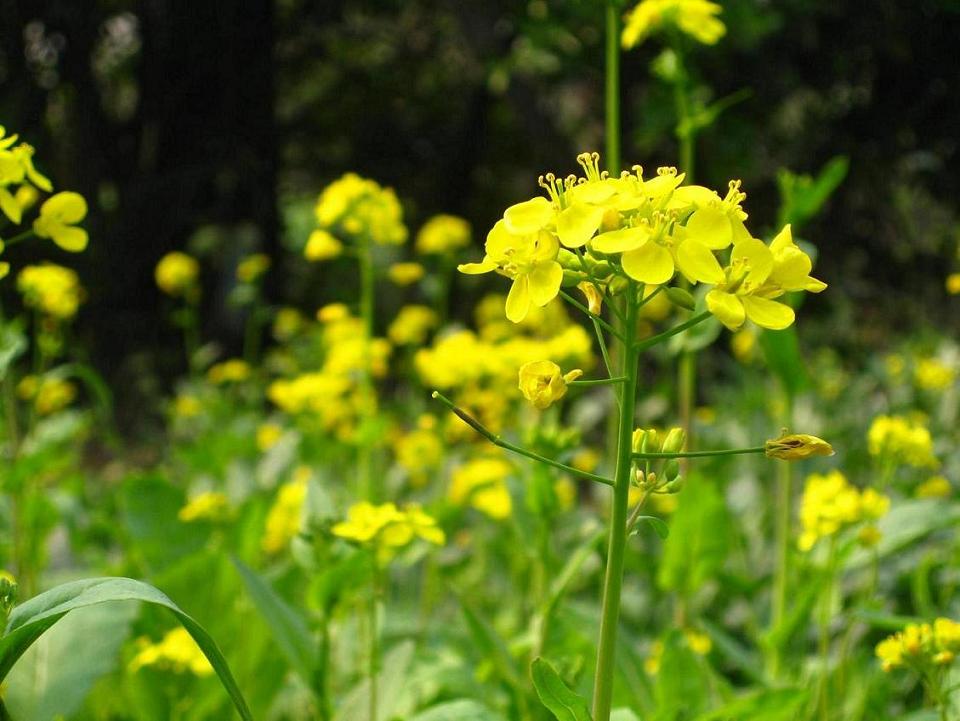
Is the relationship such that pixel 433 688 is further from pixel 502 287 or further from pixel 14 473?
pixel 502 287

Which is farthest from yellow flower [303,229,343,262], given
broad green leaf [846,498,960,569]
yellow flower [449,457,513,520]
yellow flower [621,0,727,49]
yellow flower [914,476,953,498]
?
yellow flower [914,476,953,498]

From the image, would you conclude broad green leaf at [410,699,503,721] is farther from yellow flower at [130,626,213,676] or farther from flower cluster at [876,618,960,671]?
flower cluster at [876,618,960,671]

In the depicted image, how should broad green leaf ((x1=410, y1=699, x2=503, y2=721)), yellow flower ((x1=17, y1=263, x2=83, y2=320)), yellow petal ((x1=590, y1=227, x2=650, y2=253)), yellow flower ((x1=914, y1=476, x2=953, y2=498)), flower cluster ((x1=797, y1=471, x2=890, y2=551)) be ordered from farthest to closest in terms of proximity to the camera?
yellow flower ((x1=17, y1=263, x2=83, y2=320)) → yellow flower ((x1=914, y1=476, x2=953, y2=498)) → flower cluster ((x1=797, y1=471, x2=890, y2=551)) → broad green leaf ((x1=410, y1=699, x2=503, y2=721)) → yellow petal ((x1=590, y1=227, x2=650, y2=253))

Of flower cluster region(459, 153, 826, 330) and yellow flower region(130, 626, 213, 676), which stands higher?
flower cluster region(459, 153, 826, 330)

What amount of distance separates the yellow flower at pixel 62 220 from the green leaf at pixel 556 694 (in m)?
0.73

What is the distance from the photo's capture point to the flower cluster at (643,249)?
2.70ft

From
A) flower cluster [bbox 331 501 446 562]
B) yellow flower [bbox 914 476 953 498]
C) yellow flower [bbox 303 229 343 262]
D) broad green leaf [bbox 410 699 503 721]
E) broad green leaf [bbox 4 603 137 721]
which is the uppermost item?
yellow flower [bbox 303 229 343 262]

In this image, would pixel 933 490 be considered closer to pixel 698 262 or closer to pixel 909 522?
pixel 909 522

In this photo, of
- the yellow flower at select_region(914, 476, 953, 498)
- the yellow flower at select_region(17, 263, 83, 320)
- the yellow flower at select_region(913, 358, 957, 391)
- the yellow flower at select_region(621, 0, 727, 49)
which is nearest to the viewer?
the yellow flower at select_region(621, 0, 727, 49)

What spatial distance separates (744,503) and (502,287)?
13.1 feet

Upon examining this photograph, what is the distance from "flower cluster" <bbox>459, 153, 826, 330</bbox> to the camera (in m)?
0.82

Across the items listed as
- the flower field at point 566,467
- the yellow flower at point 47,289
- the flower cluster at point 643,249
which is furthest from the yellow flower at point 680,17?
the yellow flower at point 47,289

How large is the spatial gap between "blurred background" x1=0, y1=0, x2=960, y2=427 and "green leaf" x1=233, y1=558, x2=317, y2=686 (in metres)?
2.90

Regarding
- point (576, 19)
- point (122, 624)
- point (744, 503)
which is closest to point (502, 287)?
point (576, 19)
